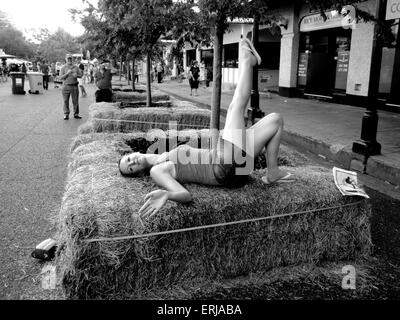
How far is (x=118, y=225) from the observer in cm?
269

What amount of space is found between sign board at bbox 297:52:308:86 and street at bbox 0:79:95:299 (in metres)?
10.8

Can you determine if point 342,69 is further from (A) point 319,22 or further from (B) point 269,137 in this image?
(B) point 269,137

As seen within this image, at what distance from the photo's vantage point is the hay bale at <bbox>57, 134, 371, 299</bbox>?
266 centimetres

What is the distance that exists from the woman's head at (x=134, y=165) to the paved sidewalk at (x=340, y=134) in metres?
3.99

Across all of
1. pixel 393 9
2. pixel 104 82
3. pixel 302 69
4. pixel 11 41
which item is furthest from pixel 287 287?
pixel 11 41

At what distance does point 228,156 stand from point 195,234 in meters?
0.69

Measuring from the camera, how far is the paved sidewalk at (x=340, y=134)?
629 centimetres

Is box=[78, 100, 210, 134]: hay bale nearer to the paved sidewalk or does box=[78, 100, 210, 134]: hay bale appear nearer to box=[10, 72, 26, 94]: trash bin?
the paved sidewalk

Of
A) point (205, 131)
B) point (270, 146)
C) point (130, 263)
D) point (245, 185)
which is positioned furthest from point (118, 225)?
point (205, 131)

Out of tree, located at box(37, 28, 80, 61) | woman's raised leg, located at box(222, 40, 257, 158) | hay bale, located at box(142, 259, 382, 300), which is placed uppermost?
tree, located at box(37, 28, 80, 61)

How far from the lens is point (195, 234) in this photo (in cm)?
290

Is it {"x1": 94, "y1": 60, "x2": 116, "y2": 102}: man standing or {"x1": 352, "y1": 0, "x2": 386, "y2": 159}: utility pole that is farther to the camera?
{"x1": 94, "y1": 60, "x2": 116, "y2": 102}: man standing

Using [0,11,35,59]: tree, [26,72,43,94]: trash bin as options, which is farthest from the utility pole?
[0,11,35,59]: tree

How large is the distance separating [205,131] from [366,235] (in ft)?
10.6
